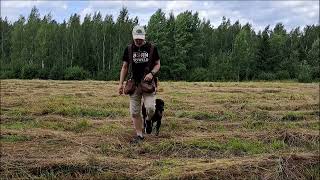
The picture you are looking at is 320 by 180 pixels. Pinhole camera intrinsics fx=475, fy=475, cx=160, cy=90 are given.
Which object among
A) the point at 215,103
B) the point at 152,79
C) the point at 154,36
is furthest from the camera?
the point at 154,36

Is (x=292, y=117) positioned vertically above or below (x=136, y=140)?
below

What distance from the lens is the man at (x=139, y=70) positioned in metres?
7.70

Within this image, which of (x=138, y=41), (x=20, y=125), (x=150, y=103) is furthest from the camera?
(x=20, y=125)

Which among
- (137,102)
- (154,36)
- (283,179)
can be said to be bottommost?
(283,179)

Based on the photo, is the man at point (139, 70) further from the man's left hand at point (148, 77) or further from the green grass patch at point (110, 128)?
the green grass patch at point (110, 128)

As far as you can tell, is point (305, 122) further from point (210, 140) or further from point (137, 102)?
point (137, 102)

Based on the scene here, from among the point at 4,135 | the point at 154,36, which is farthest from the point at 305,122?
the point at 154,36

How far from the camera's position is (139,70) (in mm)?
7871

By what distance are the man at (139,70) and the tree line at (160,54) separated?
4703cm

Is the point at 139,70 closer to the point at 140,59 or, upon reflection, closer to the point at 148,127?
the point at 140,59

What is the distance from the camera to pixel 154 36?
58.3 meters

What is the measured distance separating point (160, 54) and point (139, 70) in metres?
49.4

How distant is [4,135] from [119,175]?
3448 millimetres

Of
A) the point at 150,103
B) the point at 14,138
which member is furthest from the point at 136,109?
the point at 14,138
